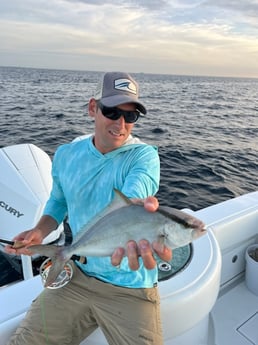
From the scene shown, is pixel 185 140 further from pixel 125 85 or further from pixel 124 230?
pixel 124 230

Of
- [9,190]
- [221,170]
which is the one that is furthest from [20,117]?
[9,190]

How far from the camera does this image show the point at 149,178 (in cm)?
198

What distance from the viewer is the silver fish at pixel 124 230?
1.51 m

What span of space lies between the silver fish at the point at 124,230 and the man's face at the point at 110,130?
65 centimetres

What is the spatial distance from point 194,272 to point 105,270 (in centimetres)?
71

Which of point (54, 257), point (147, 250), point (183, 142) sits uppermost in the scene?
point (147, 250)

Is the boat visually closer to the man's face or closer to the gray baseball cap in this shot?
the man's face

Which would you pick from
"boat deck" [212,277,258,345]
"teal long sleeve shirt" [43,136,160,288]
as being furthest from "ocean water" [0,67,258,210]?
"teal long sleeve shirt" [43,136,160,288]

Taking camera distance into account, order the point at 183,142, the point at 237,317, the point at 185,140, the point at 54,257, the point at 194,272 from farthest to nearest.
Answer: the point at 185,140 → the point at 183,142 → the point at 237,317 → the point at 194,272 → the point at 54,257

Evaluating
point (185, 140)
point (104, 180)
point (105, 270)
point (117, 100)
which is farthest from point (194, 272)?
point (185, 140)

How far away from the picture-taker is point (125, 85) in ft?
7.30

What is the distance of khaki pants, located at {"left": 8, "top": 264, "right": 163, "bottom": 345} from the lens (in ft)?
6.63

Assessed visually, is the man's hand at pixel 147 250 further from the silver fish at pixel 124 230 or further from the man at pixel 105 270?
the man at pixel 105 270

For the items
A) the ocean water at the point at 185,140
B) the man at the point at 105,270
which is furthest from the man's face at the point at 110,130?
the ocean water at the point at 185,140
